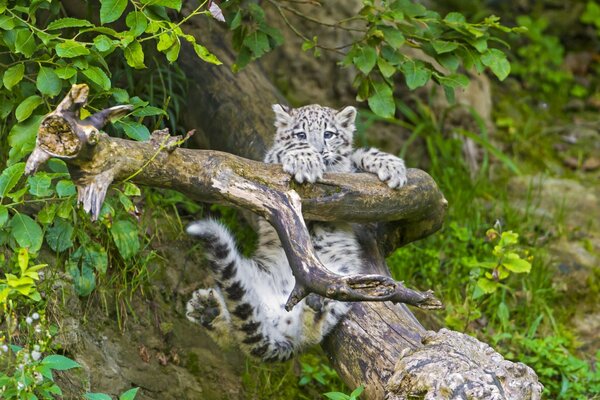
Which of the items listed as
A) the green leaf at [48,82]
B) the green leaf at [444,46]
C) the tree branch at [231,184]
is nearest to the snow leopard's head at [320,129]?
the tree branch at [231,184]

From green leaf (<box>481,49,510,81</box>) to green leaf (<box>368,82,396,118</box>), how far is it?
54 cm

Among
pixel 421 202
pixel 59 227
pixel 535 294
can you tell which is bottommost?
pixel 535 294

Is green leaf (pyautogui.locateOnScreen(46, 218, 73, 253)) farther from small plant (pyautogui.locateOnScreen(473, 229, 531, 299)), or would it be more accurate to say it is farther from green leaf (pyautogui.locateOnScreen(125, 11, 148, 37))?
small plant (pyautogui.locateOnScreen(473, 229, 531, 299))

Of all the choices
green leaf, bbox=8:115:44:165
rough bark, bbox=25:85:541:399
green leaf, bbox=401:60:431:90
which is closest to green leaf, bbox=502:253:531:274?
rough bark, bbox=25:85:541:399

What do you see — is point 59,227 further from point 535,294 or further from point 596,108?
point 596,108

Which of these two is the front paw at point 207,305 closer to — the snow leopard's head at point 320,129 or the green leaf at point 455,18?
the snow leopard's head at point 320,129

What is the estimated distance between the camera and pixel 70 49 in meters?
4.04

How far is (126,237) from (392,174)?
1.46 meters

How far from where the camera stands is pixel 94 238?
5.12 m

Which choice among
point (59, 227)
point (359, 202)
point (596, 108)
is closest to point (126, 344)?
point (59, 227)

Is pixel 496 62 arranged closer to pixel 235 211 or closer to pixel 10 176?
pixel 235 211

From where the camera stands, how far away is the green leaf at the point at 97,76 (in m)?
A: 4.16

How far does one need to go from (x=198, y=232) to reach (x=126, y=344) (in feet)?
3.89

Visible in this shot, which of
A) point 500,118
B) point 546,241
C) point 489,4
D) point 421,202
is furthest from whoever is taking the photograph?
point 489,4
